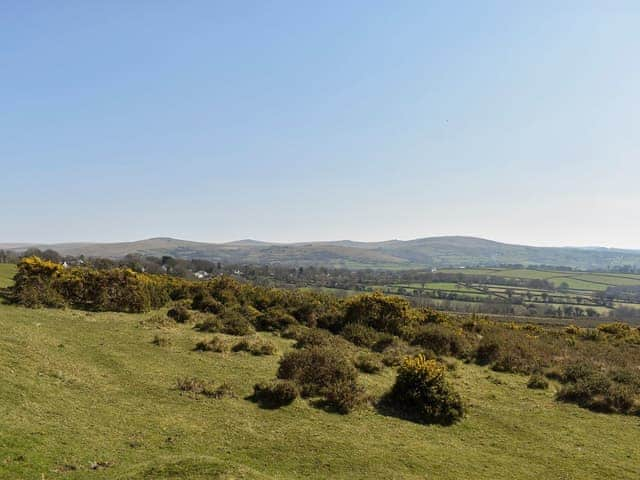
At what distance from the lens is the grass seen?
8719mm

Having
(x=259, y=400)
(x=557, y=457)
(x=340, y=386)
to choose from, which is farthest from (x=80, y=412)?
(x=557, y=457)

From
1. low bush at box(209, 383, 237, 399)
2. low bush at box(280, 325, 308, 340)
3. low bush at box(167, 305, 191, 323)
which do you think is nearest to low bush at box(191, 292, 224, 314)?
low bush at box(167, 305, 191, 323)

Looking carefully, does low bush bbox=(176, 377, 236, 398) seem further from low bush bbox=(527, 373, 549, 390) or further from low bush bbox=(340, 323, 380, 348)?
low bush bbox=(527, 373, 549, 390)

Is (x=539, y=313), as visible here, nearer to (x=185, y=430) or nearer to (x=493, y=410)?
(x=493, y=410)

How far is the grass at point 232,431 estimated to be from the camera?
8719 mm

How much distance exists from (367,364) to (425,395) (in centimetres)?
428

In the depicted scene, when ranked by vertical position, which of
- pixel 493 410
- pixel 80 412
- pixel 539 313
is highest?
pixel 80 412

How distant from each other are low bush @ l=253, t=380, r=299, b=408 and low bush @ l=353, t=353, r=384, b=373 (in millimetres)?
4808

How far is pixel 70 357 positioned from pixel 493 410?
14753 millimetres

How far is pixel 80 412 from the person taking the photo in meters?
10.7

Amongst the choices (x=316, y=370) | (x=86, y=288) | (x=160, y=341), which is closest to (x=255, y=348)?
(x=160, y=341)

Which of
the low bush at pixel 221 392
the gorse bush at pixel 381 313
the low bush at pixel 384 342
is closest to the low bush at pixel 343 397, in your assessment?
the low bush at pixel 221 392

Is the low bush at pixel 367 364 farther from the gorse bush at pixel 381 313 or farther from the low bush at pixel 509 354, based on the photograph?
the gorse bush at pixel 381 313

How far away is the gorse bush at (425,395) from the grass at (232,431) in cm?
55
